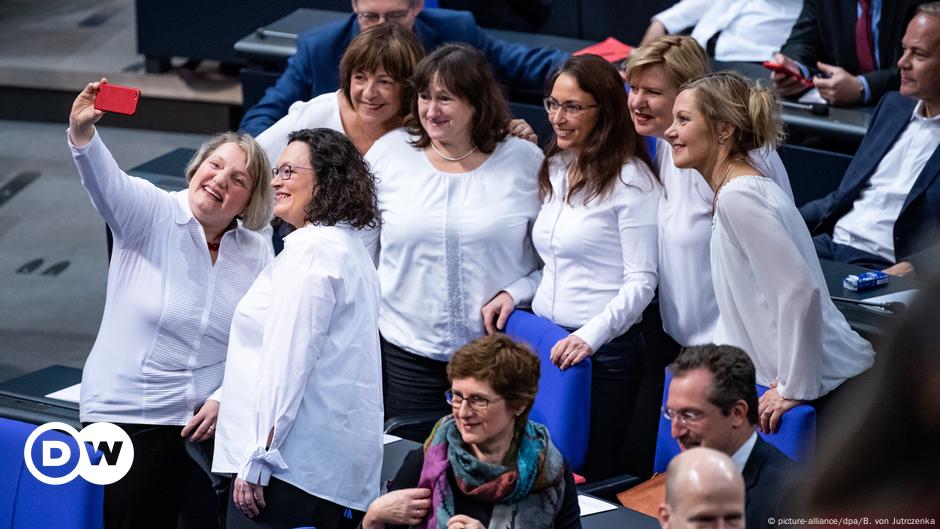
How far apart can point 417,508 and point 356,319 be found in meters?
0.43

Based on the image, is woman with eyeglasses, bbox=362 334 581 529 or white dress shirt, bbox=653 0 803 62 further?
white dress shirt, bbox=653 0 803 62

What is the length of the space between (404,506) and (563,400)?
74 cm

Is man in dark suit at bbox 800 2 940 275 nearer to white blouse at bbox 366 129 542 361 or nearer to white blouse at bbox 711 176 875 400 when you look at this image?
white blouse at bbox 711 176 875 400

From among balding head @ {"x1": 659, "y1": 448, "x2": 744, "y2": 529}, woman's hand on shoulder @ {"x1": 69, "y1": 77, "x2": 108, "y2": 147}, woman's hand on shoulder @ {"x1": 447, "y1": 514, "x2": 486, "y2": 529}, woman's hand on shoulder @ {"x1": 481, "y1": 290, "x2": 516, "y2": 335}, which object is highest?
balding head @ {"x1": 659, "y1": 448, "x2": 744, "y2": 529}

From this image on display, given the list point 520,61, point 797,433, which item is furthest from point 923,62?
point 797,433

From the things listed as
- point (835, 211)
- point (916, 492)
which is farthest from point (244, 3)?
point (916, 492)

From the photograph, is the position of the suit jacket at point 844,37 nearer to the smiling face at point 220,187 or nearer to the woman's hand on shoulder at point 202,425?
the smiling face at point 220,187

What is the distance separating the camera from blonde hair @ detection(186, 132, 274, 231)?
9.74 feet

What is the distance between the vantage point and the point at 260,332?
2.66m

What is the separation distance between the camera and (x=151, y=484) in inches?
113

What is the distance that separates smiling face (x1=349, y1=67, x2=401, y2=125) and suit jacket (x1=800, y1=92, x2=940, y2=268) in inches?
55.2

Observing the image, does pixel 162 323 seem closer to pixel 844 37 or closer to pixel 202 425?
pixel 202 425

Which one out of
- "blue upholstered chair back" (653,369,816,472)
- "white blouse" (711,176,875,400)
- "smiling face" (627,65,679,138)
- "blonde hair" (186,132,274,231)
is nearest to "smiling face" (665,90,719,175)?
"white blouse" (711,176,875,400)

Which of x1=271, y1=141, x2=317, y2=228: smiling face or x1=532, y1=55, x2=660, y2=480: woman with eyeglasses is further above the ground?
x1=271, y1=141, x2=317, y2=228: smiling face
